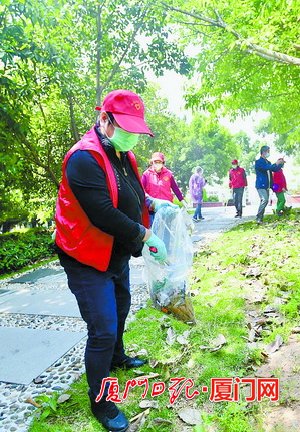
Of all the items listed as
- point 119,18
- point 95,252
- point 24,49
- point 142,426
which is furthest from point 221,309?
point 119,18

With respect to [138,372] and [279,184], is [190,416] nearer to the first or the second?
[138,372]

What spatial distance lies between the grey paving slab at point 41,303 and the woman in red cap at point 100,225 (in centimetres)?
177

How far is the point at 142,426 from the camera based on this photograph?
5.98ft

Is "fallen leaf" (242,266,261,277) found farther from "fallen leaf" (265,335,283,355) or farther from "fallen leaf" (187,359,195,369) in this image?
"fallen leaf" (187,359,195,369)

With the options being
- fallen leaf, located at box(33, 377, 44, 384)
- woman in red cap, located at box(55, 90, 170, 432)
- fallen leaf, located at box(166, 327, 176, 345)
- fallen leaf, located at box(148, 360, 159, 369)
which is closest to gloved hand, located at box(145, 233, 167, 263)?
woman in red cap, located at box(55, 90, 170, 432)

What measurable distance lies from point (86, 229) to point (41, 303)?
260 centimetres

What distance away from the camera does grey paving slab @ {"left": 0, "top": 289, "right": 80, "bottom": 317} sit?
12.1 feet

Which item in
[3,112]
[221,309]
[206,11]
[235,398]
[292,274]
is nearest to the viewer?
[235,398]

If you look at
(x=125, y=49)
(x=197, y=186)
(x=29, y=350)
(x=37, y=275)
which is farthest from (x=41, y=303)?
(x=197, y=186)

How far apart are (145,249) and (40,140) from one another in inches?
260

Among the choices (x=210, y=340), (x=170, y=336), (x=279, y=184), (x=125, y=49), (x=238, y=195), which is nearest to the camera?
(x=210, y=340)

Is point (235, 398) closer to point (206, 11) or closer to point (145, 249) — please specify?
point (145, 249)

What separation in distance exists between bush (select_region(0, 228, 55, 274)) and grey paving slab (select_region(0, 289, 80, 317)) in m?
1.55

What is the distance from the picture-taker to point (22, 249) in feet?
21.6
